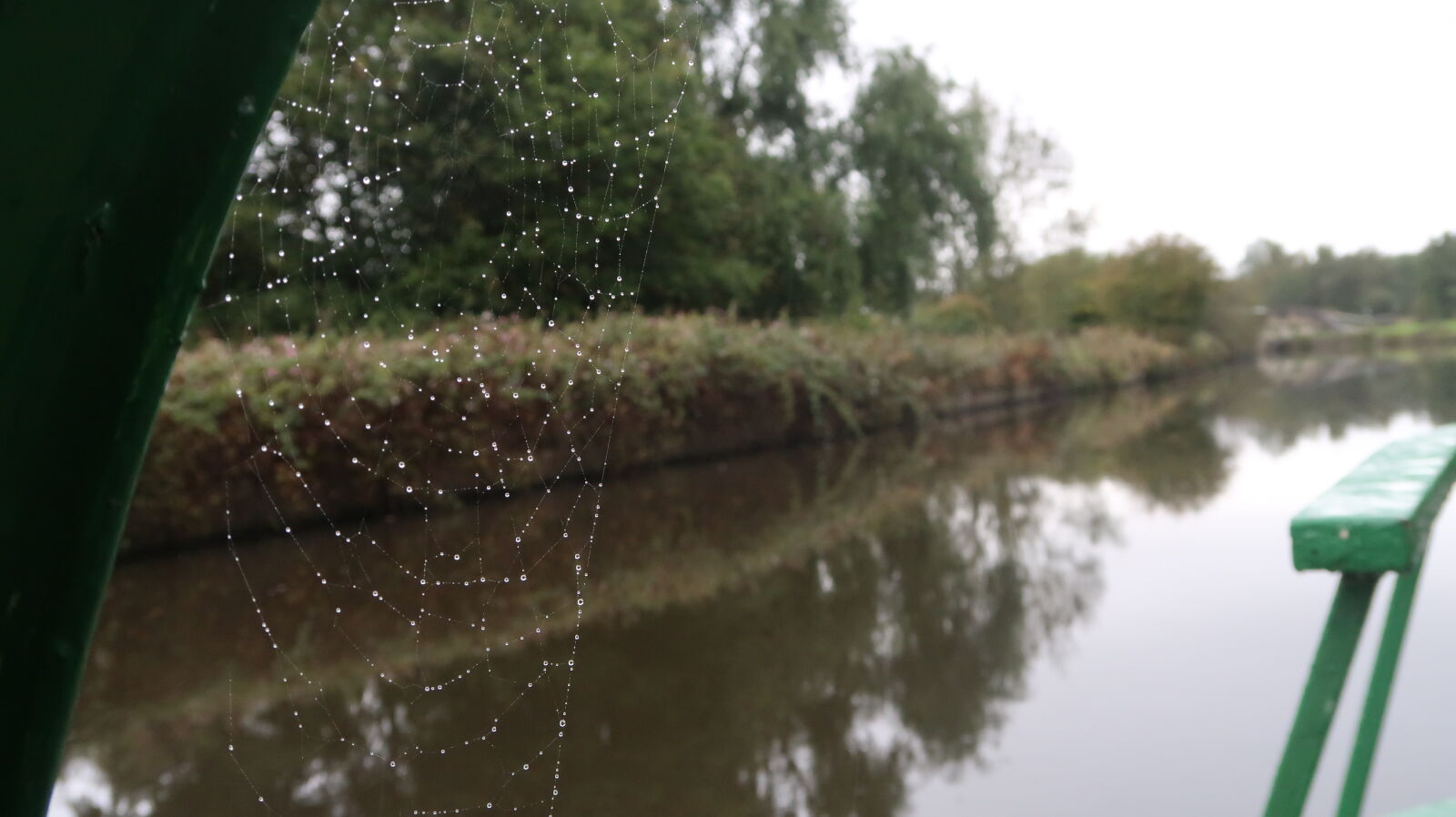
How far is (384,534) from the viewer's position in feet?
15.0

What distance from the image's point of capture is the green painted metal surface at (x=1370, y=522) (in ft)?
3.14

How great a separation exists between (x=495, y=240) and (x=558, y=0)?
0.30 m

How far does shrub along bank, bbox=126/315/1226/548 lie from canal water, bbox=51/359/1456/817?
29 centimetres

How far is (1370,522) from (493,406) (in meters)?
4.07

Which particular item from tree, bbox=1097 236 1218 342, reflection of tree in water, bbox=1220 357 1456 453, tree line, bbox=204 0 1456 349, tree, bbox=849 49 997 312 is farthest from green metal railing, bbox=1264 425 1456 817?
tree, bbox=1097 236 1218 342

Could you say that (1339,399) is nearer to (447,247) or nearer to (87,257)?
(447,247)

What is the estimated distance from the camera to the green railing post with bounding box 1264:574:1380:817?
0.98 meters

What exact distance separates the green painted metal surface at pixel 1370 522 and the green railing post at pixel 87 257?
3.30ft

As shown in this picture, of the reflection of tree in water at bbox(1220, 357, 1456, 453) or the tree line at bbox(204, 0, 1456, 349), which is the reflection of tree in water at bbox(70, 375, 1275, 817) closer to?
the tree line at bbox(204, 0, 1456, 349)

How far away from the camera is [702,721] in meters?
2.81

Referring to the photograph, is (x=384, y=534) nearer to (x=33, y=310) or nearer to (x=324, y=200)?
(x=324, y=200)

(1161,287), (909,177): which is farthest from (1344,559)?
(1161,287)

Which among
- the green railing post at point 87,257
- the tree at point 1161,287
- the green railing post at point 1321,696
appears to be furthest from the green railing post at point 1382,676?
the tree at point 1161,287

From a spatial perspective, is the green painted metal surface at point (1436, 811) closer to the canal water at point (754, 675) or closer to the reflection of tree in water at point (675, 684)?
the canal water at point (754, 675)
